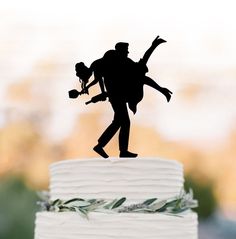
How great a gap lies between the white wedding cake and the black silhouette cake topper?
235 millimetres

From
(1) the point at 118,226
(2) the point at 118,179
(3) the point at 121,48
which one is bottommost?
(1) the point at 118,226

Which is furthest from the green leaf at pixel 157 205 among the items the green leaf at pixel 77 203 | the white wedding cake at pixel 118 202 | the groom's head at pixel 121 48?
the groom's head at pixel 121 48

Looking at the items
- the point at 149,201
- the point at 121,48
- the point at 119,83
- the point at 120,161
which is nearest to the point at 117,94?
the point at 119,83

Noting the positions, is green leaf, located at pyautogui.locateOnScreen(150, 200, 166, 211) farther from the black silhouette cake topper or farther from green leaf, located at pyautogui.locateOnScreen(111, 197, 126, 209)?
the black silhouette cake topper

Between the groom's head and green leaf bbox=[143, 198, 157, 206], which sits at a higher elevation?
the groom's head

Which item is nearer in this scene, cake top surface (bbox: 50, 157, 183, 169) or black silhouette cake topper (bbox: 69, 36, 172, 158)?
cake top surface (bbox: 50, 157, 183, 169)

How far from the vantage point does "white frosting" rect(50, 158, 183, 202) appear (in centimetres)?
220

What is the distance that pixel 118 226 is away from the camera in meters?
2.16

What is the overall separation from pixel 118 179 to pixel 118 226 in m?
0.17

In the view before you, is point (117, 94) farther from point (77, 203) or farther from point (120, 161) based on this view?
point (77, 203)

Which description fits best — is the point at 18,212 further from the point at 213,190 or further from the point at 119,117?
the point at 119,117

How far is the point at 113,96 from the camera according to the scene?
2465 millimetres

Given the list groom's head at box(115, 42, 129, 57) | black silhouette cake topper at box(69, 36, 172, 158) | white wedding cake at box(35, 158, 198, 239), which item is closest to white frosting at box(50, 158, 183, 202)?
white wedding cake at box(35, 158, 198, 239)

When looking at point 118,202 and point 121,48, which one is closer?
point 118,202
